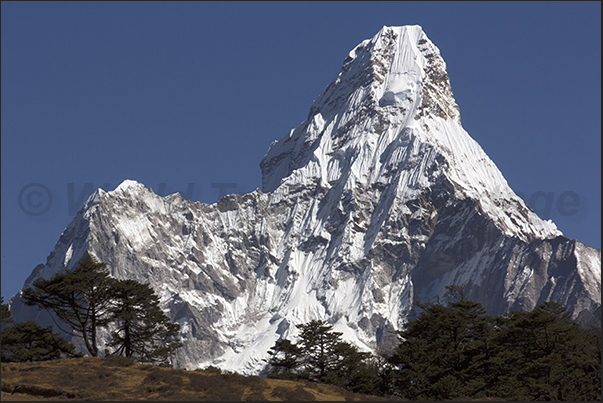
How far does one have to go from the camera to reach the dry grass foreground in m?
64.6

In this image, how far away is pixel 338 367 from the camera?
353 feet

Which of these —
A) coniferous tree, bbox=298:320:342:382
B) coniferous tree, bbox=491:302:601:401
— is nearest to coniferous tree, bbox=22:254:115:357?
coniferous tree, bbox=298:320:342:382

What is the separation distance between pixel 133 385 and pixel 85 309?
1917cm

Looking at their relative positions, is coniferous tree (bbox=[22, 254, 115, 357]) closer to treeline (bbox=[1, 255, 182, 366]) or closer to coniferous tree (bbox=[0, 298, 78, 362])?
treeline (bbox=[1, 255, 182, 366])

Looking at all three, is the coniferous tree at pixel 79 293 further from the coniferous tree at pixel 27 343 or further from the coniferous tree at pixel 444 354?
the coniferous tree at pixel 444 354

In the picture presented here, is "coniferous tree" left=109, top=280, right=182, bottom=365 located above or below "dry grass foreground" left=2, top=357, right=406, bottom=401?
above

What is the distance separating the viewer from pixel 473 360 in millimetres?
97438

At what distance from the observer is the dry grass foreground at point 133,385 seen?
64625 millimetres

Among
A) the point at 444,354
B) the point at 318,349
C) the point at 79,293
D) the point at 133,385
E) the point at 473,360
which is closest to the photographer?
the point at 133,385

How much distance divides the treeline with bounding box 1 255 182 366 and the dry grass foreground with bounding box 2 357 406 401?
424 inches

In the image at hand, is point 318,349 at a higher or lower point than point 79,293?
lower

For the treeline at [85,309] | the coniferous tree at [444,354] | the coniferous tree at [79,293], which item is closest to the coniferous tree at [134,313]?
the treeline at [85,309]

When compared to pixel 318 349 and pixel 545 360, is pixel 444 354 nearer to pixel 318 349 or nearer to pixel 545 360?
pixel 545 360

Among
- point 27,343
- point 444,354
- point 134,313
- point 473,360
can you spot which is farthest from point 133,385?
point 473,360
